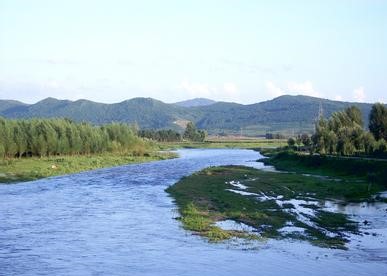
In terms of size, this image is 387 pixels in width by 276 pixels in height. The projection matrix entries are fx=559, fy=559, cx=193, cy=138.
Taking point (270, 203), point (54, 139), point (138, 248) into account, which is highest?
point (54, 139)

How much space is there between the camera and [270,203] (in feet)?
173

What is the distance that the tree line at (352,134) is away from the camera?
9875cm

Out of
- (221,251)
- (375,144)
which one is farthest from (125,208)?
(375,144)

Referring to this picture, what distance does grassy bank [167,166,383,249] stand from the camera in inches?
1503

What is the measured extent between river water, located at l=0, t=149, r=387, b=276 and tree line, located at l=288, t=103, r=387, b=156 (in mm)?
50351

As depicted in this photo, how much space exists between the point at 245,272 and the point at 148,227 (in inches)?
550

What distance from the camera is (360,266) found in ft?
94.5

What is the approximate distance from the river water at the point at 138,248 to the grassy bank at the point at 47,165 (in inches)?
1130

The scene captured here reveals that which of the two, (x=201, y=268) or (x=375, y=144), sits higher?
(x=375, y=144)

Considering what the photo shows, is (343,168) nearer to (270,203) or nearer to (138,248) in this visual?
(270,203)

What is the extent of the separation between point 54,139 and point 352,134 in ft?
190

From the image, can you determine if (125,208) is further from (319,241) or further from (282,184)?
(282,184)

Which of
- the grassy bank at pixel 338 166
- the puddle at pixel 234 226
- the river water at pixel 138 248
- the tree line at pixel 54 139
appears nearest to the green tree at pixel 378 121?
the grassy bank at pixel 338 166

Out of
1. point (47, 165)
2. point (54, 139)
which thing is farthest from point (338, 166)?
point (54, 139)
